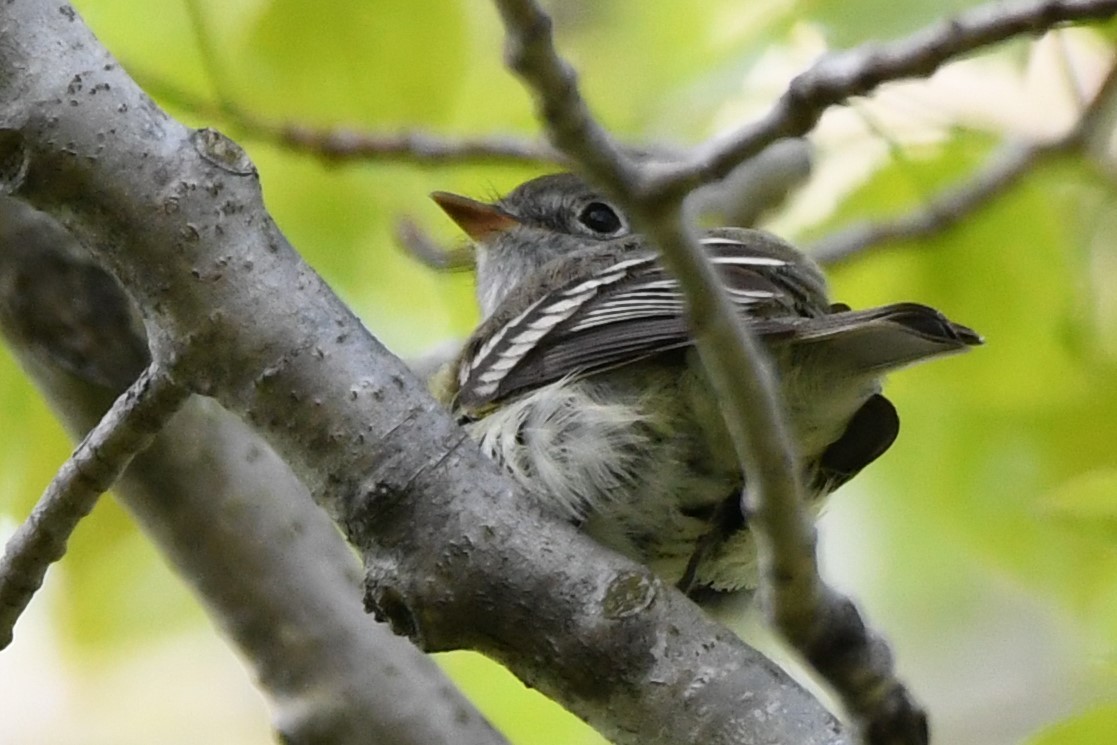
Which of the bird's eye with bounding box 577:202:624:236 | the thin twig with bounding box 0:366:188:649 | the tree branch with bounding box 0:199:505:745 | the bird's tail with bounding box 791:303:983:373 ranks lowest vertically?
the thin twig with bounding box 0:366:188:649

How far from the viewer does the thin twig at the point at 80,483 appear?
191 centimetres

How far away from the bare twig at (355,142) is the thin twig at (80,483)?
131 cm

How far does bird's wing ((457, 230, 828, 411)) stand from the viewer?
232 cm

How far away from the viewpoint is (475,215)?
358 centimetres

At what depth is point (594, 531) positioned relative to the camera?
2295 mm

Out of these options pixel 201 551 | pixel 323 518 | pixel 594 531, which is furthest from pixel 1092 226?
pixel 201 551

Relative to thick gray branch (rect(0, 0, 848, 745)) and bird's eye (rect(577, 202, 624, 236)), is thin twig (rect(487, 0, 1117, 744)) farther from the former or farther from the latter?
bird's eye (rect(577, 202, 624, 236))

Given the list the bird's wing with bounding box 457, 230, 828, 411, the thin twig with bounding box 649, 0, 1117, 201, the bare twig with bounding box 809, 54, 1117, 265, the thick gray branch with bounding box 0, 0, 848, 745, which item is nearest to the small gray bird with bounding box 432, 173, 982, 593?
the bird's wing with bounding box 457, 230, 828, 411

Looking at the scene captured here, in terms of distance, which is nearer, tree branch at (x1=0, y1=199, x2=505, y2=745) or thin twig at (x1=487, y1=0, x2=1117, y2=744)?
thin twig at (x1=487, y1=0, x2=1117, y2=744)

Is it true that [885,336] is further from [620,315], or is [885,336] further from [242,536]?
[242,536]

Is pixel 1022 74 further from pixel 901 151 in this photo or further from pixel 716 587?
pixel 716 587

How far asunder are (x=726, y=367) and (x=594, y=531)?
1115 mm

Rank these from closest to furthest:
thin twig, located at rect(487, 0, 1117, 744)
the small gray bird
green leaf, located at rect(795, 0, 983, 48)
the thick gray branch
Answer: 1. thin twig, located at rect(487, 0, 1117, 744)
2. the thick gray branch
3. the small gray bird
4. green leaf, located at rect(795, 0, 983, 48)

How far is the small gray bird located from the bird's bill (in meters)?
0.81
